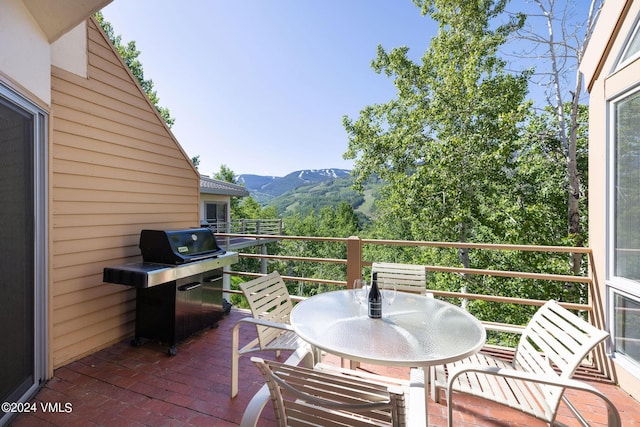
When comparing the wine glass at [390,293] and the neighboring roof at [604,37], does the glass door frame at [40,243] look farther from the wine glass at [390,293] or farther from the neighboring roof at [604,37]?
the neighboring roof at [604,37]

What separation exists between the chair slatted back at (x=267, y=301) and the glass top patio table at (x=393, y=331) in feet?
1.38

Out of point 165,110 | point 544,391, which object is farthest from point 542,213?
point 165,110

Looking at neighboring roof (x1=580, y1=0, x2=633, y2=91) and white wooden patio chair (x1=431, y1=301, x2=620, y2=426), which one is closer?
white wooden patio chair (x1=431, y1=301, x2=620, y2=426)

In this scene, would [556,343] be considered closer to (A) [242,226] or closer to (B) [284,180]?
(A) [242,226]

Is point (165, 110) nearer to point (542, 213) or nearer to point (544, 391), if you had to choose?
point (542, 213)

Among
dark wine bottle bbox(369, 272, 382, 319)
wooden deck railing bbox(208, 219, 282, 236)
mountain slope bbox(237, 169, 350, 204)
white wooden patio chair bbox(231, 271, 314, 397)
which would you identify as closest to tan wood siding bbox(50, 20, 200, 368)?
white wooden patio chair bbox(231, 271, 314, 397)

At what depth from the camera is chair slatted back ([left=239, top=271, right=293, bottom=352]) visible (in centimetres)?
220

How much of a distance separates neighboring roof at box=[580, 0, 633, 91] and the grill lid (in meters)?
4.19

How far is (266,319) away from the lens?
2.27 m

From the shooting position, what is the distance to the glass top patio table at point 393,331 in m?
1.35

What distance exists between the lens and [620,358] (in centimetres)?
242

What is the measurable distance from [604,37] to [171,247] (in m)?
4.41

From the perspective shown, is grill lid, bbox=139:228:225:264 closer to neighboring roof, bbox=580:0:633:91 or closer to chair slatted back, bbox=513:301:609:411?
chair slatted back, bbox=513:301:609:411

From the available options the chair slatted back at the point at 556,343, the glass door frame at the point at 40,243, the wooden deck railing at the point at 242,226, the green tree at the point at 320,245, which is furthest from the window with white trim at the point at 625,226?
the green tree at the point at 320,245
